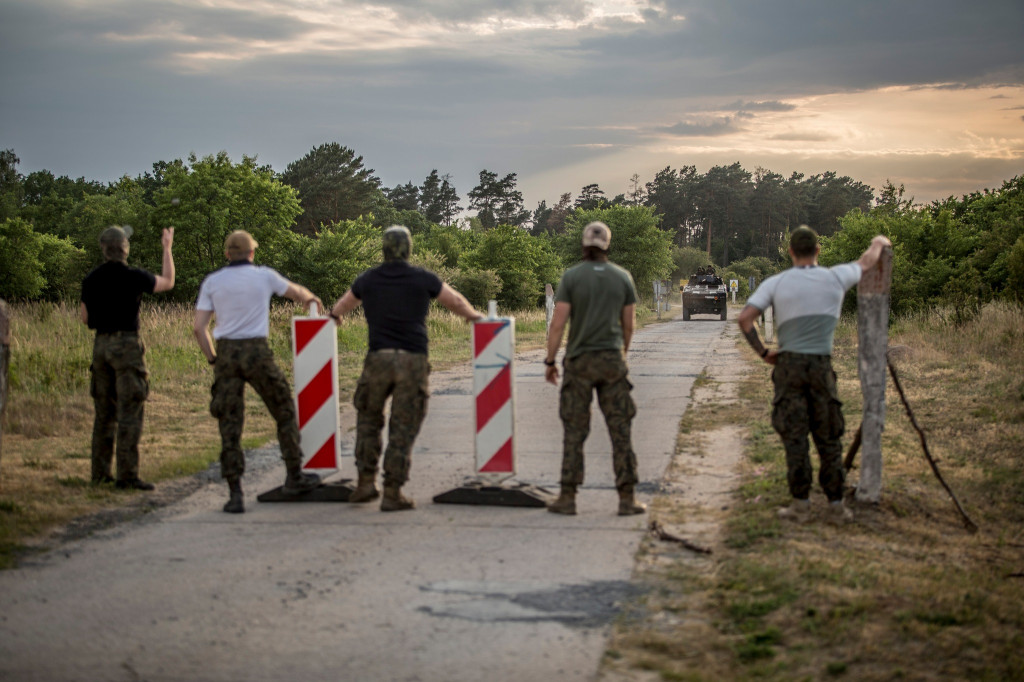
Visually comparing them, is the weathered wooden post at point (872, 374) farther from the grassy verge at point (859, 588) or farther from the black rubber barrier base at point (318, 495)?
the black rubber barrier base at point (318, 495)

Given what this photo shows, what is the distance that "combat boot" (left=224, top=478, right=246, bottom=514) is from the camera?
6707mm

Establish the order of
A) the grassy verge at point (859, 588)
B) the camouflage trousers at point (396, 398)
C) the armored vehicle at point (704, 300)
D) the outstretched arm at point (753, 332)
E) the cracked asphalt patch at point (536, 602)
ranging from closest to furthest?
the grassy verge at point (859, 588)
the cracked asphalt patch at point (536, 602)
the outstretched arm at point (753, 332)
the camouflage trousers at point (396, 398)
the armored vehicle at point (704, 300)

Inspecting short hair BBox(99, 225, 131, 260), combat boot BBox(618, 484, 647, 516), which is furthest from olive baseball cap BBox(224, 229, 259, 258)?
combat boot BBox(618, 484, 647, 516)

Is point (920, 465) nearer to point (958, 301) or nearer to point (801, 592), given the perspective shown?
point (801, 592)

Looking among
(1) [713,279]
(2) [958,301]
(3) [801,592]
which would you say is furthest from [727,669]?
(1) [713,279]

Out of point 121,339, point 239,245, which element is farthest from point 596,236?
point 121,339

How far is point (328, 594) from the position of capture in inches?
189

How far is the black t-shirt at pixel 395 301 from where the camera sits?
21.7ft

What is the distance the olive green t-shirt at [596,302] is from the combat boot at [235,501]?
104 inches

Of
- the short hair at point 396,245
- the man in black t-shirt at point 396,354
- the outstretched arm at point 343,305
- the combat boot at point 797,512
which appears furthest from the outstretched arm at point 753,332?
the outstretched arm at point 343,305

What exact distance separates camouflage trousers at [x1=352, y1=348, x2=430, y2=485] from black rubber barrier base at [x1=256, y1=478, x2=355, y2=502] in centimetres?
53

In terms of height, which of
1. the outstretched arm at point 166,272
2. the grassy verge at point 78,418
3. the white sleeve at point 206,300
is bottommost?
the grassy verge at point 78,418

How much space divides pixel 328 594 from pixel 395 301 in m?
2.43

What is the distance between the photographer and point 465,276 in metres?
38.1
